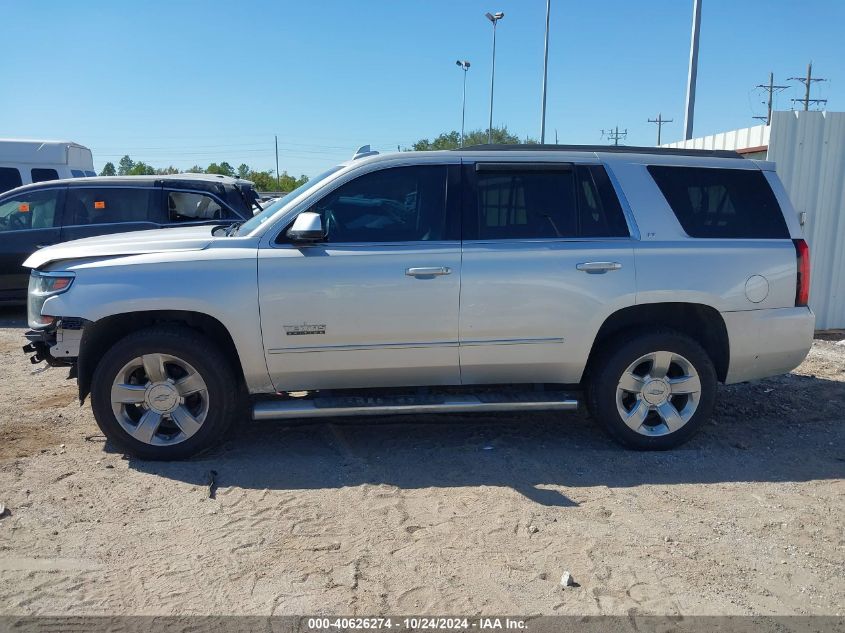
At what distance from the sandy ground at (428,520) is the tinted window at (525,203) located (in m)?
1.53

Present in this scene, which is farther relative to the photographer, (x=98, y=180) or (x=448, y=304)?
(x=98, y=180)

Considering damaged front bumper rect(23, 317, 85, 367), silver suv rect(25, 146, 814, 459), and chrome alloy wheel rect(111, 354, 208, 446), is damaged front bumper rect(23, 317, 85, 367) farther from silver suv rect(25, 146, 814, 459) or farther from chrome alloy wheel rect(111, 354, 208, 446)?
chrome alloy wheel rect(111, 354, 208, 446)

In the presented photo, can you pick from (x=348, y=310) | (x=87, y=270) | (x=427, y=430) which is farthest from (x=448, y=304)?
(x=87, y=270)

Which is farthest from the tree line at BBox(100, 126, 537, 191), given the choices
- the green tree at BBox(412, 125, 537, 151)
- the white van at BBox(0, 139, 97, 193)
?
the white van at BBox(0, 139, 97, 193)

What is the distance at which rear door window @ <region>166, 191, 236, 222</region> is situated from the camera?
8859 millimetres

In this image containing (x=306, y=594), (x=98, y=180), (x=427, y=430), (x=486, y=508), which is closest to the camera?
(x=306, y=594)

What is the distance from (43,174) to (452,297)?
11444mm

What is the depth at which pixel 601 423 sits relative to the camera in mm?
4715

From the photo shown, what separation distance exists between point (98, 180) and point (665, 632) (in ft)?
28.3

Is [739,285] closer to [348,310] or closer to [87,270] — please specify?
[348,310]

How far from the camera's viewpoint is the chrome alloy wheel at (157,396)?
4.34 m

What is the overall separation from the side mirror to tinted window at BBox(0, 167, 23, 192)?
1070cm

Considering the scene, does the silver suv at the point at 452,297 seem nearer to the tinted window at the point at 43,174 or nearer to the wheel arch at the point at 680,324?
the wheel arch at the point at 680,324

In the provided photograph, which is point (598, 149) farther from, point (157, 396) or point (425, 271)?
point (157, 396)
